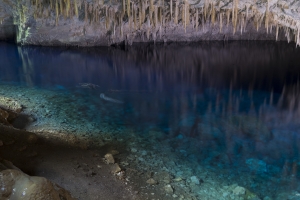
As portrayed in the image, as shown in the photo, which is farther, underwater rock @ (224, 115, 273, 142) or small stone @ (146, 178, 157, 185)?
underwater rock @ (224, 115, 273, 142)

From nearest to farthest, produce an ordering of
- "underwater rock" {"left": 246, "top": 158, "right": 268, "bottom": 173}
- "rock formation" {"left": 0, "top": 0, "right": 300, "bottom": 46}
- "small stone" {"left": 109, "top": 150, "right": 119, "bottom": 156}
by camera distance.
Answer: "underwater rock" {"left": 246, "top": 158, "right": 268, "bottom": 173} → "small stone" {"left": 109, "top": 150, "right": 119, "bottom": 156} → "rock formation" {"left": 0, "top": 0, "right": 300, "bottom": 46}

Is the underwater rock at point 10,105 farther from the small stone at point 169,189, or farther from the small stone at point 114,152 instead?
the small stone at point 169,189

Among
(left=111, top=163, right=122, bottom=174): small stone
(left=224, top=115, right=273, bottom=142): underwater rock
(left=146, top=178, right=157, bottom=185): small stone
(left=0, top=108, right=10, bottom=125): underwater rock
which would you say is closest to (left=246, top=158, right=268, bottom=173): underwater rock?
(left=224, top=115, right=273, bottom=142): underwater rock

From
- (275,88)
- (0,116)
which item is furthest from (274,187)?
(275,88)

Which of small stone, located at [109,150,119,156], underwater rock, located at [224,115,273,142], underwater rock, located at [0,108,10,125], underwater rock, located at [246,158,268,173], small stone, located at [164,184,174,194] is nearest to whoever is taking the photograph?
small stone, located at [164,184,174,194]

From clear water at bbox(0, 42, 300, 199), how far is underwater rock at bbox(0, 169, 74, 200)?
6.36 feet

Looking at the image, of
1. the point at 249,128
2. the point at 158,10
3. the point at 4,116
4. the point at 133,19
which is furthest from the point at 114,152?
the point at 133,19

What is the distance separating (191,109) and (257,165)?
8.93ft

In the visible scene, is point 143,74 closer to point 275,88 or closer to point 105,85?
point 105,85

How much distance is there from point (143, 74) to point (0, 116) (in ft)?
21.2

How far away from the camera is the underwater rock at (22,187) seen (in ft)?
7.95

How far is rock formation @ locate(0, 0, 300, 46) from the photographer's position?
35.1ft

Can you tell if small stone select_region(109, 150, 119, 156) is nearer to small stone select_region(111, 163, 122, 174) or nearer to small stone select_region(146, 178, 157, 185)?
small stone select_region(111, 163, 122, 174)

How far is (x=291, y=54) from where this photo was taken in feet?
50.4
